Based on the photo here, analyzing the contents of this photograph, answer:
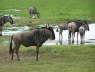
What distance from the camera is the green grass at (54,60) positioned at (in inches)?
686

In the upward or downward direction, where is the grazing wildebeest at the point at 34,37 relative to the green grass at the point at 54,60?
upward

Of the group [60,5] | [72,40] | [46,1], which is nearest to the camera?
[72,40]

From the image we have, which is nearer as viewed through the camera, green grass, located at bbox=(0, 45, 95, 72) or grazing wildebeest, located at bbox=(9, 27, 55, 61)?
green grass, located at bbox=(0, 45, 95, 72)

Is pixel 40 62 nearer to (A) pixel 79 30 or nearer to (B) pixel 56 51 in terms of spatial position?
(B) pixel 56 51

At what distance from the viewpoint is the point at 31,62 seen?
19.6 m

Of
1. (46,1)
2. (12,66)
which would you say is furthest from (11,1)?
(12,66)

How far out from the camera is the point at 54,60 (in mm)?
20438

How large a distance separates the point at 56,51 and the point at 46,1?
5667 cm

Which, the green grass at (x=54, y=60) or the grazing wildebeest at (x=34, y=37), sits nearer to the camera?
the green grass at (x=54, y=60)

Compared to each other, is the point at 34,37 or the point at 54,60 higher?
the point at 34,37

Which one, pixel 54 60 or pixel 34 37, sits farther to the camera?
pixel 34 37

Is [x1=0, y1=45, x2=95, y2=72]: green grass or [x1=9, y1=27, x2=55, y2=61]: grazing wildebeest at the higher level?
[x1=9, y1=27, x2=55, y2=61]: grazing wildebeest

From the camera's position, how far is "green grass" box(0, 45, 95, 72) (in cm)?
1742

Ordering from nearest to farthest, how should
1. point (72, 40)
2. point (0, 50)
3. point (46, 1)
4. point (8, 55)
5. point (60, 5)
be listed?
point (8, 55) < point (0, 50) < point (72, 40) < point (60, 5) < point (46, 1)
